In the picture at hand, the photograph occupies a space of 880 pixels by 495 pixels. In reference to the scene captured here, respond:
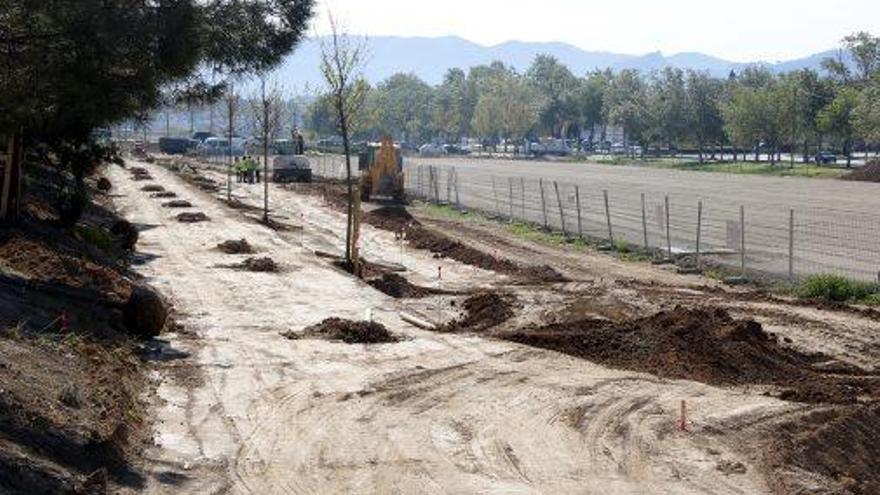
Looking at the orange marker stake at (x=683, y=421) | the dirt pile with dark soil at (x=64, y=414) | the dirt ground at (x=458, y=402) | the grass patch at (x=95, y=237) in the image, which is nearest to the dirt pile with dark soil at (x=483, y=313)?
the dirt ground at (x=458, y=402)

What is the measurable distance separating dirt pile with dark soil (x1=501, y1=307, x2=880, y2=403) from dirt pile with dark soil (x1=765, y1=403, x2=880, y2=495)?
1.34m

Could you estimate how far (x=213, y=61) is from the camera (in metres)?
17.4

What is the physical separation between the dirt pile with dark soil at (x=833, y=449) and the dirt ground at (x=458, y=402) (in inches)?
2.0

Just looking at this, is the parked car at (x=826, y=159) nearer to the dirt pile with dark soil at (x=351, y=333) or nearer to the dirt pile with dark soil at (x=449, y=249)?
the dirt pile with dark soil at (x=449, y=249)

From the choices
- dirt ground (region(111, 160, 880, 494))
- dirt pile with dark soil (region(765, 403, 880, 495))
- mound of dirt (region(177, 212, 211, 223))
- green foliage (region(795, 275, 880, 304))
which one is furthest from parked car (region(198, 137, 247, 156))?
dirt pile with dark soil (region(765, 403, 880, 495))

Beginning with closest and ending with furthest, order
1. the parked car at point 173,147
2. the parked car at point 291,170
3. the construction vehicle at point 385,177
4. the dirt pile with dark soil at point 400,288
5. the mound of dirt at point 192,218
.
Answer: the dirt pile with dark soil at point 400,288 → the mound of dirt at point 192,218 → the construction vehicle at point 385,177 → the parked car at point 291,170 → the parked car at point 173,147

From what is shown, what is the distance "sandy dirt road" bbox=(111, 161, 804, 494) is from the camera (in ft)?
37.5

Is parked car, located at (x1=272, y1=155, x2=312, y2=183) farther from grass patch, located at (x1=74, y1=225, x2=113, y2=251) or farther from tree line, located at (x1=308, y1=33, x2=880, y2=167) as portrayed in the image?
grass patch, located at (x1=74, y1=225, x2=113, y2=251)

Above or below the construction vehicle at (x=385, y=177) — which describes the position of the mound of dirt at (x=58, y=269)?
below

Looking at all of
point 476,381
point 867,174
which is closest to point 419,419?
point 476,381

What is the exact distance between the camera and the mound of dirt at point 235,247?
32344 millimetres

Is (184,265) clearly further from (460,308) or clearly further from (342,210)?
(342,210)

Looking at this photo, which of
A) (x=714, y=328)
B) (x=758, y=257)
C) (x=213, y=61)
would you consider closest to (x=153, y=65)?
(x=213, y=61)

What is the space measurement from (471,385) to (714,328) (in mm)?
4617
